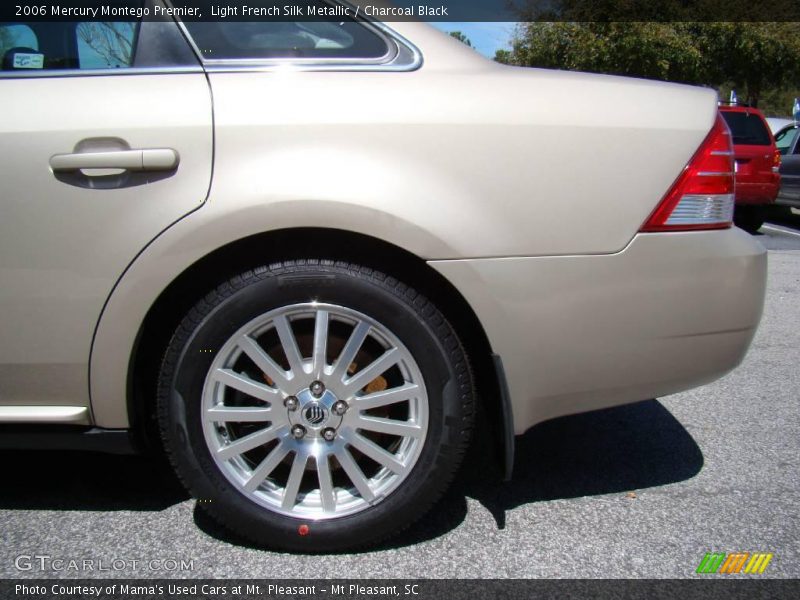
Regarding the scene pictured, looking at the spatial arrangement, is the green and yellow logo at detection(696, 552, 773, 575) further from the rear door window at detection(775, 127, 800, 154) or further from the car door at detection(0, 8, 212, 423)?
the rear door window at detection(775, 127, 800, 154)

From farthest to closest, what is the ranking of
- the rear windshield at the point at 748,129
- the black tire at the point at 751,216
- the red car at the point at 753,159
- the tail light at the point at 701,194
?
the black tire at the point at 751,216
the rear windshield at the point at 748,129
the red car at the point at 753,159
the tail light at the point at 701,194

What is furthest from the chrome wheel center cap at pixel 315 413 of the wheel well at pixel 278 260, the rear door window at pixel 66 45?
the rear door window at pixel 66 45

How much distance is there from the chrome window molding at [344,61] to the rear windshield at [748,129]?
346 inches

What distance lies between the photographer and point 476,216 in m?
1.93

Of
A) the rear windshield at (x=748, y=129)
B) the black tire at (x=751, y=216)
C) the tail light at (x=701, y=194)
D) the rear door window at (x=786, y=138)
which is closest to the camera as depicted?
the tail light at (x=701, y=194)

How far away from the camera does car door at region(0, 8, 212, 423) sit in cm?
191

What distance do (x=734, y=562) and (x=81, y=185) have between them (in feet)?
6.90

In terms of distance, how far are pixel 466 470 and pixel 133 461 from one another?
124 centimetres

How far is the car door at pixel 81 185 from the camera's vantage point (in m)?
1.91

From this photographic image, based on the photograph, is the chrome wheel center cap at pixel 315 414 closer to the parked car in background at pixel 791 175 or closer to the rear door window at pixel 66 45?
the rear door window at pixel 66 45

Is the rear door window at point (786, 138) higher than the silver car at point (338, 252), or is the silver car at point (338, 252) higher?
the silver car at point (338, 252)

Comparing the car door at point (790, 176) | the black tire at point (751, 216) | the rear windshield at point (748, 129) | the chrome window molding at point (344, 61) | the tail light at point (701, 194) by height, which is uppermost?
the chrome window molding at point (344, 61)

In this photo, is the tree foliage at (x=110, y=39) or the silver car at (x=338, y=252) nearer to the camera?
the silver car at (x=338, y=252)

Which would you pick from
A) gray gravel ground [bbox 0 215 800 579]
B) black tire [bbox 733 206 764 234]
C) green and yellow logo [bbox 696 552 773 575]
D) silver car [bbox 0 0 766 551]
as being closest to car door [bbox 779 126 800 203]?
black tire [bbox 733 206 764 234]
